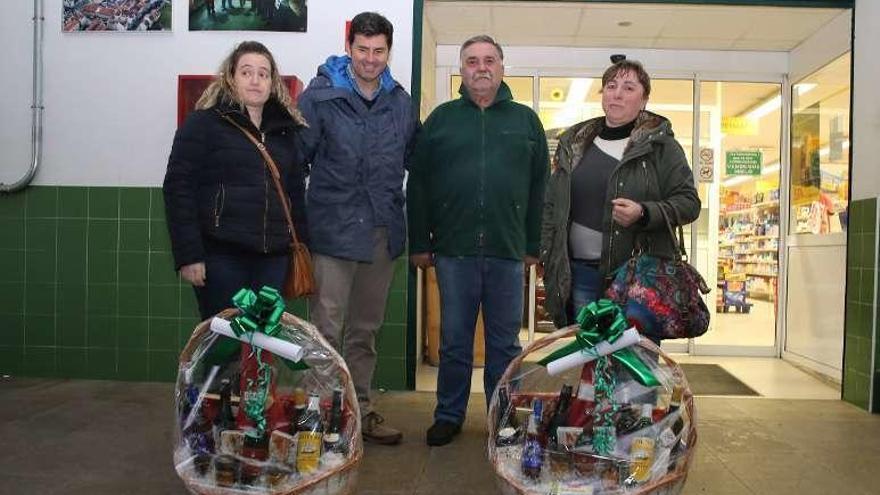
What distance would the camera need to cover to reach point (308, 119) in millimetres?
2963

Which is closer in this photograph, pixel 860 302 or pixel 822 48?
pixel 860 302

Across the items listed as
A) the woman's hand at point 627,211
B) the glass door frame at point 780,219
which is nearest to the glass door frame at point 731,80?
the glass door frame at point 780,219

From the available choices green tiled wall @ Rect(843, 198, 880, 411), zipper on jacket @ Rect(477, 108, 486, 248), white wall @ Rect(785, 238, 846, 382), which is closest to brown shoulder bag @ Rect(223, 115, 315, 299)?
zipper on jacket @ Rect(477, 108, 486, 248)

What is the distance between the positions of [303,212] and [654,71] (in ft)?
12.4

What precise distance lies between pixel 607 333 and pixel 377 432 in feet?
4.41

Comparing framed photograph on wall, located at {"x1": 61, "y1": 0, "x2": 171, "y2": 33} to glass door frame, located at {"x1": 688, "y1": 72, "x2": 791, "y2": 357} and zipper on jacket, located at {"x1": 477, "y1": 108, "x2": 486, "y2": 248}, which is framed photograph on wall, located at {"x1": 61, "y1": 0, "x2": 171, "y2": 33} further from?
glass door frame, located at {"x1": 688, "y1": 72, "x2": 791, "y2": 357}

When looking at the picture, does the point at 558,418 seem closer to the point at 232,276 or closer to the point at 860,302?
the point at 232,276

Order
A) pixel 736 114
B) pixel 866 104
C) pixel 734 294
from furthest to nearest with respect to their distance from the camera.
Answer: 1. pixel 734 294
2. pixel 736 114
3. pixel 866 104

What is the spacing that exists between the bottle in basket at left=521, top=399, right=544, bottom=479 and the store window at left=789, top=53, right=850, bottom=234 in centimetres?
315

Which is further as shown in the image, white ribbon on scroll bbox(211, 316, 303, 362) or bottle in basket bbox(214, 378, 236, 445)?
bottle in basket bbox(214, 378, 236, 445)

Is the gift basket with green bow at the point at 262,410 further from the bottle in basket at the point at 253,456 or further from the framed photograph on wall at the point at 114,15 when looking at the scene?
the framed photograph on wall at the point at 114,15

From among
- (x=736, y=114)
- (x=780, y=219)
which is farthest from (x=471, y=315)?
(x=736, y=114)

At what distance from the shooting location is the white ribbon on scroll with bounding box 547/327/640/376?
2213 millimetres

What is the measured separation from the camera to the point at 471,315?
3172 millimetres
